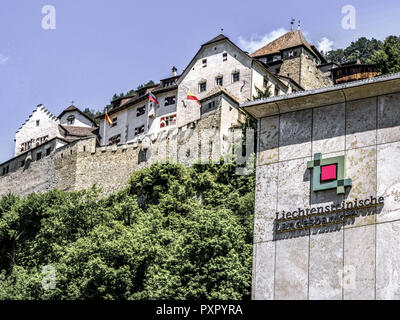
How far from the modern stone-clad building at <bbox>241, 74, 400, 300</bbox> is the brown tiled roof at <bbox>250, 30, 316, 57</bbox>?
46.6 meters

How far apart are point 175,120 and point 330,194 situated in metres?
40.0

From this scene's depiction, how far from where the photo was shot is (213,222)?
35688mm

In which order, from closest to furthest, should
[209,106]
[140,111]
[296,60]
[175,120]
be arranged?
[209,106]
[175,120]
[140,111]
[296,60]

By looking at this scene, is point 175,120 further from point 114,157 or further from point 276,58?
point 276,58

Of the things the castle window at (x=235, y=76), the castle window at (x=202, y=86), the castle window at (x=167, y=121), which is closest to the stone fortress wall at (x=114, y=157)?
the castle window at (x=167, y=121)

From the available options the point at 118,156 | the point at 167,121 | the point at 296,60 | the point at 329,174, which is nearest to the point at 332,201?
the point at 329,174

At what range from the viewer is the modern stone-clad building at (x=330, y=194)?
18.6 meters

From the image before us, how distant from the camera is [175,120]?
5925 cm

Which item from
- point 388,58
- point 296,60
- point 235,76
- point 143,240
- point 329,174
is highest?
point 296,60

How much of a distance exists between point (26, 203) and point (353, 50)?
83.5m

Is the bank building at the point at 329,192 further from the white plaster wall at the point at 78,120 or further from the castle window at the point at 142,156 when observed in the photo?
the white plaster wall at the point at 78,120

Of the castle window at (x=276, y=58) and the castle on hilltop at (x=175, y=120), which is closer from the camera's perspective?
the castle on hilltop at (x=175, y=120)

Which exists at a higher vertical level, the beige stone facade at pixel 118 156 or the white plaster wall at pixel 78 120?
the white plaster wall at pixel 78 120

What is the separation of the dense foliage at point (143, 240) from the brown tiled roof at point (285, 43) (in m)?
21.3
